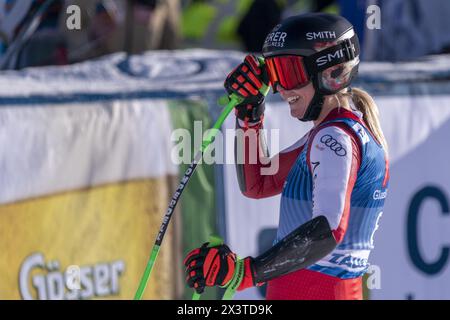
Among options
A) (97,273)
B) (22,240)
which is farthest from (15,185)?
(97,273)

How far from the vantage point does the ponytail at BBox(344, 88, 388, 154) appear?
3.80m

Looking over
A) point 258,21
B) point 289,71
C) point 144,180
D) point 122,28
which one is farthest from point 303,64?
point 258,21

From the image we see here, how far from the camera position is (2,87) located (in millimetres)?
5777

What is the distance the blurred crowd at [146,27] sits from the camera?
24.3 feet

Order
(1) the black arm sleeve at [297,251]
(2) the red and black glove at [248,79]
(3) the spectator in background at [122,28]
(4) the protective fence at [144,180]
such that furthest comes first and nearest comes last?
(3) the spectator in background at [122,28], (4) the protective fence at [144,180], (2) the red and black glove at [248,79], (1) the black arm sleeve at [297,251]

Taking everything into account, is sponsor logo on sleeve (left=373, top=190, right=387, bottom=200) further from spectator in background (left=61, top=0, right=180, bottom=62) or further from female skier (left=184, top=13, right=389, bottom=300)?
spectator in background (left=61, top=0, right=180, bottom=62)

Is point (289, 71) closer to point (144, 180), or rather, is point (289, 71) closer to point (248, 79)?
point (248, 79)

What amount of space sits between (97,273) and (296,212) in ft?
7.33

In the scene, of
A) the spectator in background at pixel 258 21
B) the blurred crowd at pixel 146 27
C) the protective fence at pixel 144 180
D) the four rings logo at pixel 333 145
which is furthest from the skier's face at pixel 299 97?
the spectator in background at pixel 258 21

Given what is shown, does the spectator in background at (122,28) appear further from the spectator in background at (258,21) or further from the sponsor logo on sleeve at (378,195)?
the sponsor logo on sleeve at (378,195)

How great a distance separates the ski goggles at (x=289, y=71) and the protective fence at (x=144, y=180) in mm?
2193

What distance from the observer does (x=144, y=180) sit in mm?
6043

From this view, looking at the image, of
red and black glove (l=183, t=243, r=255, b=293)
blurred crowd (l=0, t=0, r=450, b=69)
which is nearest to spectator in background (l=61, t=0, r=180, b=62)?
blurred crowd (l=0, t=0, r=450, b=69)
